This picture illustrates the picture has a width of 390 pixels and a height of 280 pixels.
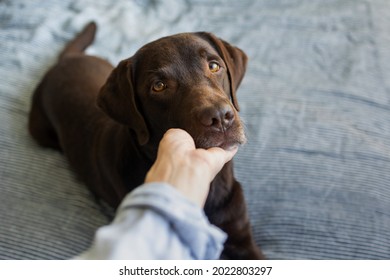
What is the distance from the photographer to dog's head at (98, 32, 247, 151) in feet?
4.25

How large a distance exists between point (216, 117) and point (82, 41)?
168cm

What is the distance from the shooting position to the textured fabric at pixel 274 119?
1.73 metres

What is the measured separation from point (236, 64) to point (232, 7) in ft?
4.86

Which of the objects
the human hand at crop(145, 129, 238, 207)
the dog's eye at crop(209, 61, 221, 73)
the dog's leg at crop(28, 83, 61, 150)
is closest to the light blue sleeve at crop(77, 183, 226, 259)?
the human hand at crop(145, 129, 238, 207)

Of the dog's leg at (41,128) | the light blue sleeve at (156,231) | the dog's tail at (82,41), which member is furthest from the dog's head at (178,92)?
the dog's tail at (82,41)

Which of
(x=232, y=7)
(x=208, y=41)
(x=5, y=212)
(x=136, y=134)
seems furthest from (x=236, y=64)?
(x=232, y=7)

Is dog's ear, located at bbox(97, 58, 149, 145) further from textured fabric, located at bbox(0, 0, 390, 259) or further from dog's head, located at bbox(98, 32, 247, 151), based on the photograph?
textured fabric, located at bbox(0, 0, 390, 259)

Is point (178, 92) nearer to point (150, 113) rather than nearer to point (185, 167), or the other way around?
point (150, 113)

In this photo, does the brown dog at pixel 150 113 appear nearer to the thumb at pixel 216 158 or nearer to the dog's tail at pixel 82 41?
the thumb at pixel 216 158

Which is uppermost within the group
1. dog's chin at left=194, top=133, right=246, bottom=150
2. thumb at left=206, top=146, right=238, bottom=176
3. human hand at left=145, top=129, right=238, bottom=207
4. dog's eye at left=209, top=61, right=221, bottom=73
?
human hand at left=145, top=129, right=238, bottom=207

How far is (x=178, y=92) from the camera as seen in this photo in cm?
141

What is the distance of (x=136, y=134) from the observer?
1563 millimetres

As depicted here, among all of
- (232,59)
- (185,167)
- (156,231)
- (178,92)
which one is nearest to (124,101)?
(178,92)

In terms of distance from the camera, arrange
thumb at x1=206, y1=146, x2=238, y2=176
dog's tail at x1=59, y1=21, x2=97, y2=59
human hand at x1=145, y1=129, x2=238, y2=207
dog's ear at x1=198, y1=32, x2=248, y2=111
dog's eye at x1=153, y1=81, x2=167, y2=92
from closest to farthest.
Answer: human hand at x1=145, y1=129, x2=238, y2=207, thumb at x1=206, y1=146, x2=238, y2=176, dog's eye at x1=153, y1=81, x2=167, y2=92, dog's ear at x1=198, y1=32, x2=248, y2=111, dog's tail at x1=59, y1=21, x2=97, y2=59
